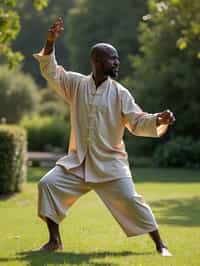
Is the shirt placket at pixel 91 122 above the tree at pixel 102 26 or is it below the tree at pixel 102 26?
above

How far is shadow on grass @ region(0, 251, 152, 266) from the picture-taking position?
25.9 ft

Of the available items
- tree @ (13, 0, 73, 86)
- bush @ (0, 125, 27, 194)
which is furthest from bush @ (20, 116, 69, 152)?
tree @ (13, 0, 73, 86)

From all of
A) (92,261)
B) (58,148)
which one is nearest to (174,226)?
(92,261)

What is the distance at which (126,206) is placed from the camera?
8.56 metres

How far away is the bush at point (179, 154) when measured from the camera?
30797 mm

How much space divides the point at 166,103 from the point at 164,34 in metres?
2.78

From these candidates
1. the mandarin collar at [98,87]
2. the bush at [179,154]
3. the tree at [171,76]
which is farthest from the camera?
the tree at [171,76]

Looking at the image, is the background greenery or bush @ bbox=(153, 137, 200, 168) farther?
bush @ bbox=(153, 137, 200, 168)

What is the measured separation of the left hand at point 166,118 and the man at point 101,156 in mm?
147

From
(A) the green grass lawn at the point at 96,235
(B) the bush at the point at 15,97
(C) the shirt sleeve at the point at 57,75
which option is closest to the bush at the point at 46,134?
(B) the bush at the point at 15,97

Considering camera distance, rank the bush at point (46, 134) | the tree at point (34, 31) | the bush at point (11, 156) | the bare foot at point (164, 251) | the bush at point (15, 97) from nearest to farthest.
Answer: the bare foot at point (164, 251), the bush at point (11, 156), the bush at point (46, 134), the bush at point (15, 97), the tree at point (34, 31)

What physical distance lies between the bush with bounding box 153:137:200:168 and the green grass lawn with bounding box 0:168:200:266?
11431 mm

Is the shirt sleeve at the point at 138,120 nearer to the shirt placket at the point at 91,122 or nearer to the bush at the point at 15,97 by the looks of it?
the shirt placket at the point at 91,122

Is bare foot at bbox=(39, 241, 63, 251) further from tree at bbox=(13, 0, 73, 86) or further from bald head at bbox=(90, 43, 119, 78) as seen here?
tree at bbox=(13, 0, 73, 86)
